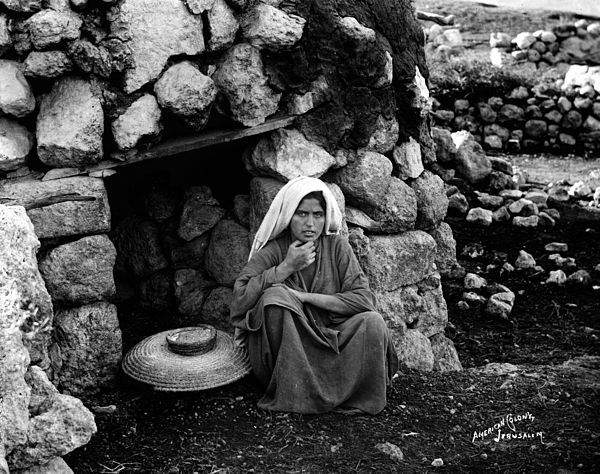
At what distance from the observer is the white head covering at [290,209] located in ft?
14.4

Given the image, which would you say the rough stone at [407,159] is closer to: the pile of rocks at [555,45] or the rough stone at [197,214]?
the rough stone at [197,214]

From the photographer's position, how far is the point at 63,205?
425cm

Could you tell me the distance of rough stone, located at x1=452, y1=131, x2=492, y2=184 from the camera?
9453 mm

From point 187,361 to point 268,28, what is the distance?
2001 millimetres

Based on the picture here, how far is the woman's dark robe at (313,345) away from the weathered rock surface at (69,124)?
3.76ft

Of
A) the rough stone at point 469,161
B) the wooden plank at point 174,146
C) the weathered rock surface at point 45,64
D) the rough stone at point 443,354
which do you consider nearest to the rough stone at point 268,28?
the wooden plank at point 174,146

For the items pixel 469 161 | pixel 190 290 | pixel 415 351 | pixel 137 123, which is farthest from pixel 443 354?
pixel 469 161

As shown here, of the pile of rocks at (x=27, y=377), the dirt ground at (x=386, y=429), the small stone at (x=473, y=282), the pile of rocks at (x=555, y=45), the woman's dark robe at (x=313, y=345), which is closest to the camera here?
the pile of rocks at (x=27, y=377)

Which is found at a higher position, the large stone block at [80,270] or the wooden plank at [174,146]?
the wooden plank at [174,146]

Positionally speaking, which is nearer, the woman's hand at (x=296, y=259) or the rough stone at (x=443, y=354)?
the woman's hand at (x=296, y=259)

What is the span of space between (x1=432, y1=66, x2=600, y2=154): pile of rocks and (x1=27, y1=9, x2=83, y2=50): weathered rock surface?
26.4ft

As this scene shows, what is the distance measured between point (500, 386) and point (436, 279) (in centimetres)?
113

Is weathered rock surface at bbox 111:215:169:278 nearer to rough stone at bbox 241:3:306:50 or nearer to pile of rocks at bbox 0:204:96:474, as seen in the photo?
rough stone at bbox 241:3:306:50

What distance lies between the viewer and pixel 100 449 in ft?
13.1
